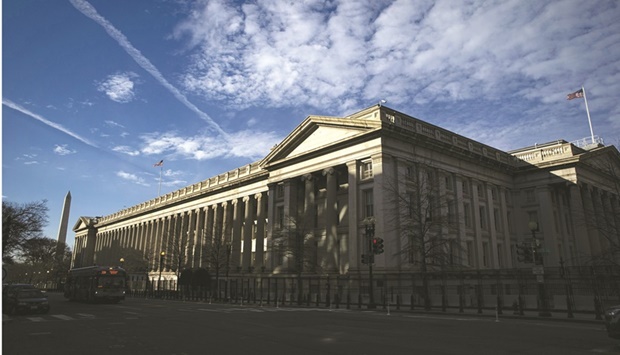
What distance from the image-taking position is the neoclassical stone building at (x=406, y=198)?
38969 mm

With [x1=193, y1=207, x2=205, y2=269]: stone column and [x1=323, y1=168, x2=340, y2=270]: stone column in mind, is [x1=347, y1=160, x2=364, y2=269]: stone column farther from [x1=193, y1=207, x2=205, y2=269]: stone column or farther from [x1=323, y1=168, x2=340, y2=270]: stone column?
[x1=193, y1=207, x2=205, y2=269]: stone column

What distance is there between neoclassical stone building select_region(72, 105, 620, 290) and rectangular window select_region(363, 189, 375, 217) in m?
0.10

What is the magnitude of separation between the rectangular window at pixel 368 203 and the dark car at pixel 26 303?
2753cm

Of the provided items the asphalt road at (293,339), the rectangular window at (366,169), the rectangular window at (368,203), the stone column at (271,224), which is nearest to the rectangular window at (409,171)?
the rectangular window at (366,169)

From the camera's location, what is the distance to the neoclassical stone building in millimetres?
38969

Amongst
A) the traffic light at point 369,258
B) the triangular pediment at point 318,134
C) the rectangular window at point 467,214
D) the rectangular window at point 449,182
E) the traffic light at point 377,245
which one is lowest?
the traffic light at point 369,258

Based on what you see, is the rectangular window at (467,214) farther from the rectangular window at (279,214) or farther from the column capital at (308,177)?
the rectangular window at (279,214)

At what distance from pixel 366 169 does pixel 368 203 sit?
11.3 ft

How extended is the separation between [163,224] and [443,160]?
65689 millimetres

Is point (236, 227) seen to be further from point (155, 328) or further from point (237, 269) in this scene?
point (155, 328)

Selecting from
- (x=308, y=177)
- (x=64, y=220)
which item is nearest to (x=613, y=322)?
(x=308, y=177)

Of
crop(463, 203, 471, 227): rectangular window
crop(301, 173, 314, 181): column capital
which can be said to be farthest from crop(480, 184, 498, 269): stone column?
crop(301, 173, 314, 181): column capital

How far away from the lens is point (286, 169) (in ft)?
170

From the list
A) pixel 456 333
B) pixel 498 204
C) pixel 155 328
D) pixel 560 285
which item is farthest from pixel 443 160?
pixel 155 328
